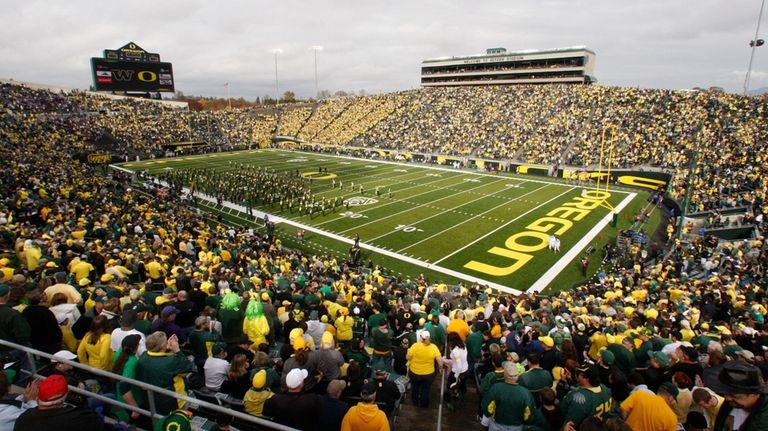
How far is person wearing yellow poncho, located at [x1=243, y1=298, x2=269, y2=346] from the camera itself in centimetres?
605

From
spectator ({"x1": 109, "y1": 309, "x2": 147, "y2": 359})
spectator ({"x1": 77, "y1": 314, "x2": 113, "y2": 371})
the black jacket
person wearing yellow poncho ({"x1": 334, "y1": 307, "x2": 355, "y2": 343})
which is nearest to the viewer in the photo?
the black jacket

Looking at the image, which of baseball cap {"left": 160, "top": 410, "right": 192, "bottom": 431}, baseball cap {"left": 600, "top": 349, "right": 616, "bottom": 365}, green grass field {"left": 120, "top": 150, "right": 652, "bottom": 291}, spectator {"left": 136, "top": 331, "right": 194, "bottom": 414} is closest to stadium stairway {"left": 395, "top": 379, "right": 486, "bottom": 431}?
baseball cap {"left": 600, "top": 349, "right": 616, "bottom": 365}

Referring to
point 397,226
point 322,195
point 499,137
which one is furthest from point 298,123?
point 397,226

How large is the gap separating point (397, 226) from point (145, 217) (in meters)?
12.8

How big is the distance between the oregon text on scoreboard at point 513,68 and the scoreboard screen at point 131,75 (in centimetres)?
4888

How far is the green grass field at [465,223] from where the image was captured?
1841cm

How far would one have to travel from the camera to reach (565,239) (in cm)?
2173

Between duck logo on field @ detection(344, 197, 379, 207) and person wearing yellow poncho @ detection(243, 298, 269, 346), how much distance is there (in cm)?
2202

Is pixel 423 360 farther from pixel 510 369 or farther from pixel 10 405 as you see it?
pixel 10 405

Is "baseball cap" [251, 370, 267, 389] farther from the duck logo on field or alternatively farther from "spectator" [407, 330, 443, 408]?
the duck logo on field

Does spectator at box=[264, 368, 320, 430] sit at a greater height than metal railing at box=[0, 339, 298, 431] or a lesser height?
lesser

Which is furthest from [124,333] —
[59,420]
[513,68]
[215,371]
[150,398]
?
[513,68]

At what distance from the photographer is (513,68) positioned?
75.1 meters

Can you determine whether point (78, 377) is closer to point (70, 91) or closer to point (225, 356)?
point (225, 356)
